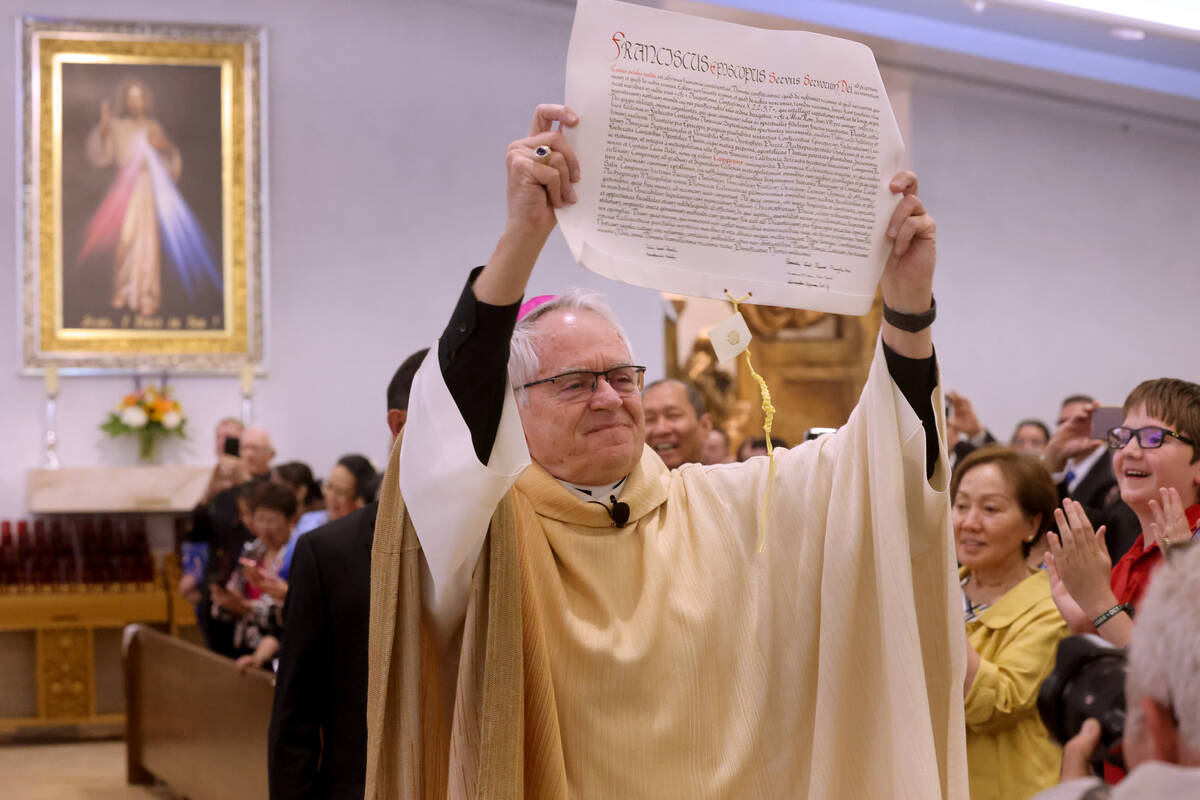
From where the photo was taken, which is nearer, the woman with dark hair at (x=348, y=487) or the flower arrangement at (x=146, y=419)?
the woman with dark hair at (x=348, y=487)

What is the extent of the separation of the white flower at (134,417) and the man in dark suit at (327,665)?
24.7ft

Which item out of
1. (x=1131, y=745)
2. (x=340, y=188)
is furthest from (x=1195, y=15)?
(x=1131, y=745)

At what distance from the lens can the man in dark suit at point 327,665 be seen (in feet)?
10.2

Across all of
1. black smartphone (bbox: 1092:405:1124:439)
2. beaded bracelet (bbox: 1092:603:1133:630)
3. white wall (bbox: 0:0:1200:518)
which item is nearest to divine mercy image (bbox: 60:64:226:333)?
white wall (bbox: 0:0:1200:518)

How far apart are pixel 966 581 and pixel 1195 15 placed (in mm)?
6349

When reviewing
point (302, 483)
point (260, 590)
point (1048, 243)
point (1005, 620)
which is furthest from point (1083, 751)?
point (1048, 243)

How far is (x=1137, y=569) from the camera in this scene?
10.3 ft

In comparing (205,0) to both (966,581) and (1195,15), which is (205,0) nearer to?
(1195,15)

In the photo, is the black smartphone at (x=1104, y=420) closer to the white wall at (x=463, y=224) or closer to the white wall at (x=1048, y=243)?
the white wall at (x=463, y=224)

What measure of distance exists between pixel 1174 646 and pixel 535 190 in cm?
114

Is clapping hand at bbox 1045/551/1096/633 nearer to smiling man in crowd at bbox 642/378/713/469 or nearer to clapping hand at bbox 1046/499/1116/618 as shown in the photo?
clapping hand at bbox 1046/499/1116/618

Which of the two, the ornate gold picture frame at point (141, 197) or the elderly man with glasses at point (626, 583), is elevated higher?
the ornate gold picture frame at point (141, 197)

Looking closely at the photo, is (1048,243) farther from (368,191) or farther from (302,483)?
(302,483)

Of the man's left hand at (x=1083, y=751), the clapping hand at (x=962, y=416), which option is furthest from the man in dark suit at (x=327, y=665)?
the clapping hand at (x=962, y=416)
